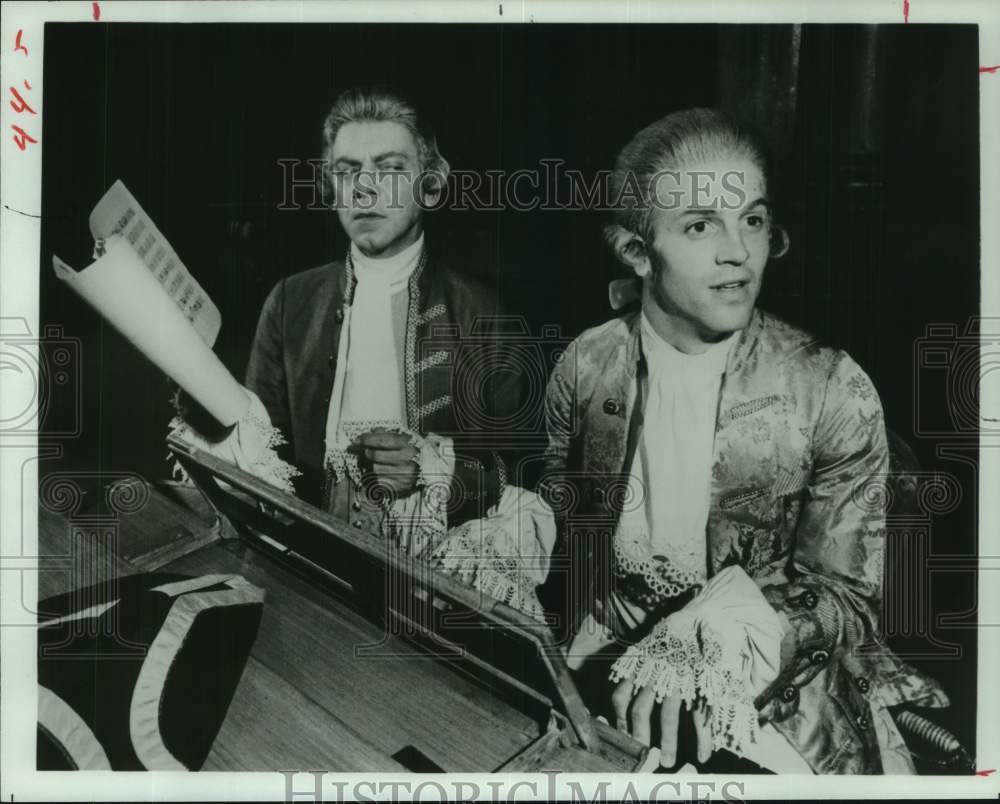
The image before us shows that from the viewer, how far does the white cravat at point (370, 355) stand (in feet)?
8.84

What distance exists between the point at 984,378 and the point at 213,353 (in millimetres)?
2231

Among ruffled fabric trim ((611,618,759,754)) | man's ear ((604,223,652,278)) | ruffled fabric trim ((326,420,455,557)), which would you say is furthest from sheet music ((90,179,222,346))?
ruffled fabric trim ((611,618,759,754))

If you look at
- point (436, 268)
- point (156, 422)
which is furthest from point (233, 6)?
point (156, 422)

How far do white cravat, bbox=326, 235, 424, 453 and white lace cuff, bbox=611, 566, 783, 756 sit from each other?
0.96 m

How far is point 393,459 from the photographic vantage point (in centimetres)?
270

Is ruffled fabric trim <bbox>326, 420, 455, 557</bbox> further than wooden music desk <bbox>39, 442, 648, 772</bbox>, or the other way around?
ruffled fabric trim <bbox>326, 420, 455, 557</bbox>

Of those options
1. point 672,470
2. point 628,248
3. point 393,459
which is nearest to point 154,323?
point 393,459

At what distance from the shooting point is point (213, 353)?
2.74 meters

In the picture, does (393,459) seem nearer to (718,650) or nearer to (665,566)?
(665,566)

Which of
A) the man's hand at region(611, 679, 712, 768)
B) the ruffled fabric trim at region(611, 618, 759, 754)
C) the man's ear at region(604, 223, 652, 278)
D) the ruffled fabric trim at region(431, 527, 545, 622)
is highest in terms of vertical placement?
the man's ear at region(604, 223, 652, 278)

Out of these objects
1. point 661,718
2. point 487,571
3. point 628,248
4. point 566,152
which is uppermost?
point 566,152

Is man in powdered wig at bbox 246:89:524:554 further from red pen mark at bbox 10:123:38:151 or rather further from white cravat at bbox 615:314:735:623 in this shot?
red pen mark at bbox 10:123:38:151

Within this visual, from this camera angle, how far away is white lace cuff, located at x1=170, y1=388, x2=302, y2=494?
9.03ft

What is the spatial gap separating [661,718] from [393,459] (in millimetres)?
1052
